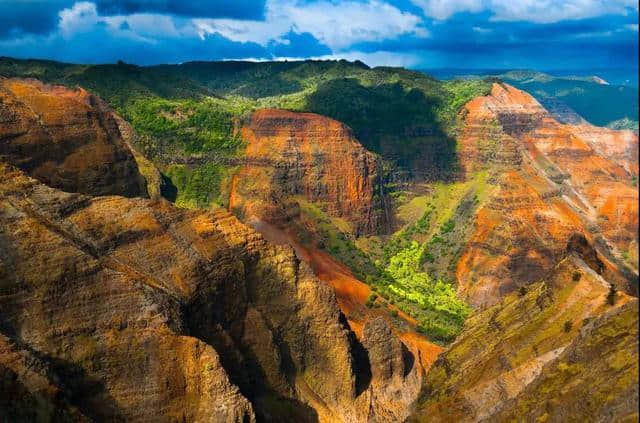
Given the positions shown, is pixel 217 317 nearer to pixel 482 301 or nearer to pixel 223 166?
pixel 482 301

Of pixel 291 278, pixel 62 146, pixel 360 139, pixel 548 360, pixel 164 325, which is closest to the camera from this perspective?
pixel 164 325

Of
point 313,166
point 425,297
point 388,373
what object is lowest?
point 425,297

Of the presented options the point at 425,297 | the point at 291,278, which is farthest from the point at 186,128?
the point at 291,278

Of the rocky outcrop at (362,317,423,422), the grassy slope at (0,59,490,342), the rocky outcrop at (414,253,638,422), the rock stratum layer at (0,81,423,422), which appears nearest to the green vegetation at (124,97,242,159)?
the grassy slope at (0,59,490,342)

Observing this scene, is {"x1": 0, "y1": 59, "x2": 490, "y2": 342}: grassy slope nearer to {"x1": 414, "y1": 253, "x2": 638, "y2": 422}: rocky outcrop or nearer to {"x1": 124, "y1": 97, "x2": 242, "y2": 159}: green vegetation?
{"x1": 124, "y1": 97, "x2": 242, "y2": 159}: green vegetation

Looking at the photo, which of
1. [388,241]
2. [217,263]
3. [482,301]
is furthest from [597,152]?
[217,263]

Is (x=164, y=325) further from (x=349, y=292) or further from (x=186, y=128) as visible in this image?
(x=186, y=128)
